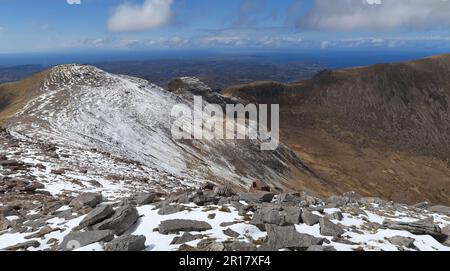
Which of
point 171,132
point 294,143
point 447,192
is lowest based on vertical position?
point 447,192

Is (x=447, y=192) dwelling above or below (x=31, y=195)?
below

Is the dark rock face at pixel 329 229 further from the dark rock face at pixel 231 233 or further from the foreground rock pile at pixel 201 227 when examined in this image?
the dark rock face at pixel 231 233

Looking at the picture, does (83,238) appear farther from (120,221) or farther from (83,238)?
(120,221)

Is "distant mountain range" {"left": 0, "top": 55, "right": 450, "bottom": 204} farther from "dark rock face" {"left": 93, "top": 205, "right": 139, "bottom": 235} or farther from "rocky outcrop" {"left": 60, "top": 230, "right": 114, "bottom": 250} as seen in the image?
"rocky outcrop" {"left": 60, "top": 230, "right": 114, "bottom": 250}

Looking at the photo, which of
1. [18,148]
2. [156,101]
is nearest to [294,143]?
[156,101]

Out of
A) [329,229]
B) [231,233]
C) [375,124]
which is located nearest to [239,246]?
[231,233]

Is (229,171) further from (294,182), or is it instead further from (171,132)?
(294,182)
